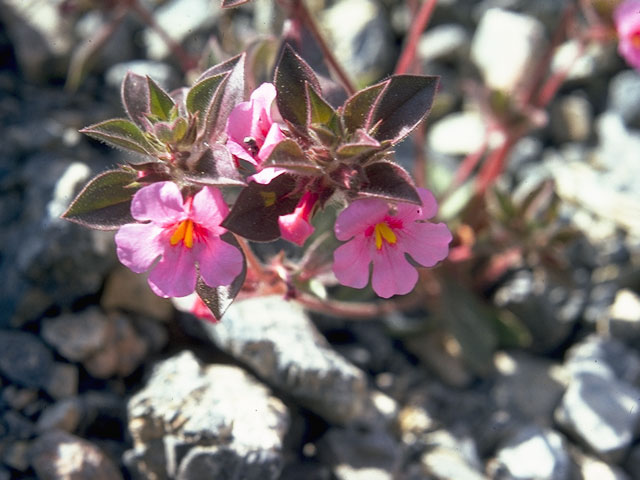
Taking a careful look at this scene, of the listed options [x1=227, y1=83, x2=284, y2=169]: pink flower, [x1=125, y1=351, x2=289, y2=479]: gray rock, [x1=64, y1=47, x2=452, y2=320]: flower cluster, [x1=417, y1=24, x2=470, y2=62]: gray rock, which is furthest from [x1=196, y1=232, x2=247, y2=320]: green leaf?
[x1=417, y1=24, x2=470, y2=62]: gray rock

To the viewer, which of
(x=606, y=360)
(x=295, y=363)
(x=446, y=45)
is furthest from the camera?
(x=446, y=45)

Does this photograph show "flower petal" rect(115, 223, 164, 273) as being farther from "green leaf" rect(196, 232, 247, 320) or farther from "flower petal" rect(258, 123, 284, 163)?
"flower petal" rect(258, 123, 284, 163)

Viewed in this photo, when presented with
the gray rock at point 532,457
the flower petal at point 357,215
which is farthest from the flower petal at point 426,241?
the gray rock at point 532,457

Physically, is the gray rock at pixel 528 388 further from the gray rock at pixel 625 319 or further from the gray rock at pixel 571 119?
the gray rock at pixel 571 119

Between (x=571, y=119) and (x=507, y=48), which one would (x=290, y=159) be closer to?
(x=507, y=48)

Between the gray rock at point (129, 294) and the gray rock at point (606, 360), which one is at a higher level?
the gray rock at point (129, 294)

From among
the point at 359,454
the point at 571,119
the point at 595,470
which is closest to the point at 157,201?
the point at 359,454

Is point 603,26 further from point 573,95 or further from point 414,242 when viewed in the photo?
point 414,242
